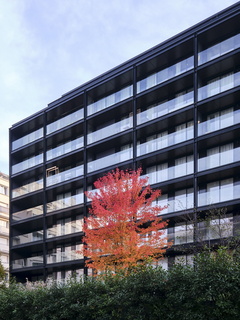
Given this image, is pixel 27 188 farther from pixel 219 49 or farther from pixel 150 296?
pixel 150 296

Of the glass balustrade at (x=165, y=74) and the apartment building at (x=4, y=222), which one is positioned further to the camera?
the apartment building at (x=4, y=222)

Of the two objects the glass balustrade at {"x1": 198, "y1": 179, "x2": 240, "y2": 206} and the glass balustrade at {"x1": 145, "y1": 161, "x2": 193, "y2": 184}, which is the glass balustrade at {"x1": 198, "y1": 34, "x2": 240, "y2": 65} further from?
the glass balustrade at {"x1": 198, "y1": 179, "x2": 240, "y2": 206}

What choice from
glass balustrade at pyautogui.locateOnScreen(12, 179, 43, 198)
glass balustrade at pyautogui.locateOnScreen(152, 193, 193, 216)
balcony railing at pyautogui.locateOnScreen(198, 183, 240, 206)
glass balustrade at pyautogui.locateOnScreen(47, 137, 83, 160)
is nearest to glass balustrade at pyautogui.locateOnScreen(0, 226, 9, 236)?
glass balustrade at pyautogui.locateOnScreen(12, 179, 43, 198)

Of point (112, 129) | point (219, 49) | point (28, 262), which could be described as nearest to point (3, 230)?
point (28, 262)

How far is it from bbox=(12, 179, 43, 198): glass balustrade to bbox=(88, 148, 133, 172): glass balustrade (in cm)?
788

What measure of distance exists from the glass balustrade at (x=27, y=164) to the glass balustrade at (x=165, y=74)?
1416 cm

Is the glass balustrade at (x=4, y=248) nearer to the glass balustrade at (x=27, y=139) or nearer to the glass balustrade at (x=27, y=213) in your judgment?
the glass balustrade at (x=27, y=213)

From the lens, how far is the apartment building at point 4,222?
196 feet

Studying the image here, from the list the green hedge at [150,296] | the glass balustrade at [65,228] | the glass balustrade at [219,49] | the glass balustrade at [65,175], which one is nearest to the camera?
the green hedge at [150,296]

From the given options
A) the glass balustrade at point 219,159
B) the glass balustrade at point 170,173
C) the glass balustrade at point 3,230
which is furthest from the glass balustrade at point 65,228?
the glass balustrade at point 3,230

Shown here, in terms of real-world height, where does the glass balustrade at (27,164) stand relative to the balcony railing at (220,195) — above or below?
above

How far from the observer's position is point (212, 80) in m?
33.8

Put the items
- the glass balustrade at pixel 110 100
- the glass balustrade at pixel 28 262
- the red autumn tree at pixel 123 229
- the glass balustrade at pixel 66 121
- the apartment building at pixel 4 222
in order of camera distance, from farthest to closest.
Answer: the apartment building at pixel 4 222 < the glass balustrade at pixel 66 121 < the glass balustrade at pixel 28 262 < the glass balustrade at pixel 110 100 < the red autumn tree at pixel 123 229

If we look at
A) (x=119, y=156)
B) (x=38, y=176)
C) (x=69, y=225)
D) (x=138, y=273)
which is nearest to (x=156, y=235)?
(x=119, y=156)
